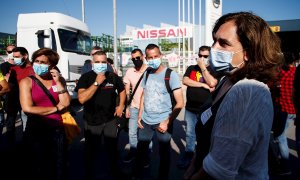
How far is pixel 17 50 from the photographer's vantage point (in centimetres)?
526

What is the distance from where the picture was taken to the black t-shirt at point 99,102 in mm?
3678

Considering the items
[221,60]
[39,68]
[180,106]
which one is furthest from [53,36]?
[221,60]

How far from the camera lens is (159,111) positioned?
11.9 ft

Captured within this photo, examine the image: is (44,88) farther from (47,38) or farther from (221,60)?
(47,38)

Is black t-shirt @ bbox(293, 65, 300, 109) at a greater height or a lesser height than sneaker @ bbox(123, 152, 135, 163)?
greater

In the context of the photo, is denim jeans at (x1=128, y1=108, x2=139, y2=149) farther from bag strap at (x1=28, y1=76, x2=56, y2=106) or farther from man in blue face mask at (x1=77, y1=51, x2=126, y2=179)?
bag strap at (x1=28, y1=76, x2=56, y2=106)

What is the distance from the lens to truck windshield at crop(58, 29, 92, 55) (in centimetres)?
927

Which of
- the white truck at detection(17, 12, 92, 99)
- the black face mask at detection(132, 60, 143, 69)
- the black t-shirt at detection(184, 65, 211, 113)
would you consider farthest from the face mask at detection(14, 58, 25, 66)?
the white truck at detection(17, 12, 92, 99)

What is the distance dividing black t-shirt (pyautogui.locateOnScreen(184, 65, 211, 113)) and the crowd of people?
17mm

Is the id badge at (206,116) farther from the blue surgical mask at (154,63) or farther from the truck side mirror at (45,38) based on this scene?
the truck side mirror at (45,38)

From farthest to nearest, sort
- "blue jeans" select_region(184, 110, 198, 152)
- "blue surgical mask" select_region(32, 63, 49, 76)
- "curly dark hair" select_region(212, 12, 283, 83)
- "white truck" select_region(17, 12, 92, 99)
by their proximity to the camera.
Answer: "white truck" select_region(17, 12, 92, 99)
"blue jeans" select_region(184, 110, 198, 152)
"blue surgical mask" select_region(32, 63, 49, 76)
"curly dark hair" select_region(212, 12, 283, 83)

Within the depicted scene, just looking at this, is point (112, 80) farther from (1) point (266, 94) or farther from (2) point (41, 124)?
(1) point (266, 94)

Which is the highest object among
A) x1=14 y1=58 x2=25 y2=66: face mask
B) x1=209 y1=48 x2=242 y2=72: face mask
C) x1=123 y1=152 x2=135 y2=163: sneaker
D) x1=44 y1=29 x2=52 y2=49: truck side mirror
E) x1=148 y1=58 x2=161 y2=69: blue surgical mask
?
x1=44 y1=29 x2=52 y2=49: truck side mirror

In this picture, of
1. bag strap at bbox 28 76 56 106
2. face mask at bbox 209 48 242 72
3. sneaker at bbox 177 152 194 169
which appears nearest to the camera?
face mask at bbox 209 48 242 72
